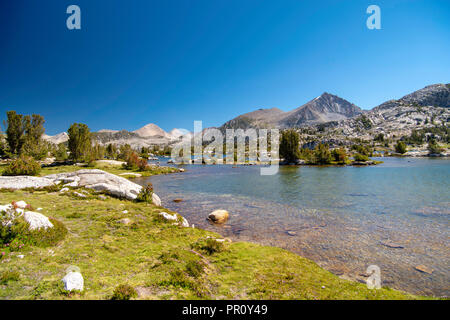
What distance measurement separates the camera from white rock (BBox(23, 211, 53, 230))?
10570mm

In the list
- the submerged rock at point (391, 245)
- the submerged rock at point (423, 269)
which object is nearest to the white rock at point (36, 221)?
the submerged rock at point (423, 269)

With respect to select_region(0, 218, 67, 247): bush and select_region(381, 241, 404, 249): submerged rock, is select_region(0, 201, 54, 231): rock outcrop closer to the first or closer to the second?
select_region(0, 218, 67, 247): bush

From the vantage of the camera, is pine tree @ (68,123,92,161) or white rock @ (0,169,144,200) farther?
pine tree @ (68,123,92,161)

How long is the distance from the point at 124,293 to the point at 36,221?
26.9 ft

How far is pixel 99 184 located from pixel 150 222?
48.4 feet

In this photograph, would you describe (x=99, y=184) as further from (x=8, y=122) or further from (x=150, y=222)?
(x=8, y=122)

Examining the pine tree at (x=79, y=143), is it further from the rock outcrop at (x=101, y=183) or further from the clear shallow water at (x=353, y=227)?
the clear shallow water at (x=353, y=227)

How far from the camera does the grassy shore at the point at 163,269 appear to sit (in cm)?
755

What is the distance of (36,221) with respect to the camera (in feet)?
35.6

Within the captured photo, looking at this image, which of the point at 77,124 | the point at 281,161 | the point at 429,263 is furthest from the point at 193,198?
the point at 281,161

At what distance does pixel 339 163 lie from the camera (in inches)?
3942

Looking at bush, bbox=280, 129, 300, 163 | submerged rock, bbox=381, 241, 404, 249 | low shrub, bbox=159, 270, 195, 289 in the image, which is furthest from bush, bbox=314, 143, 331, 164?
low shrub, bbox=159, 270, 195, 289

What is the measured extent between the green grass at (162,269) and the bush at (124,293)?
45cm
